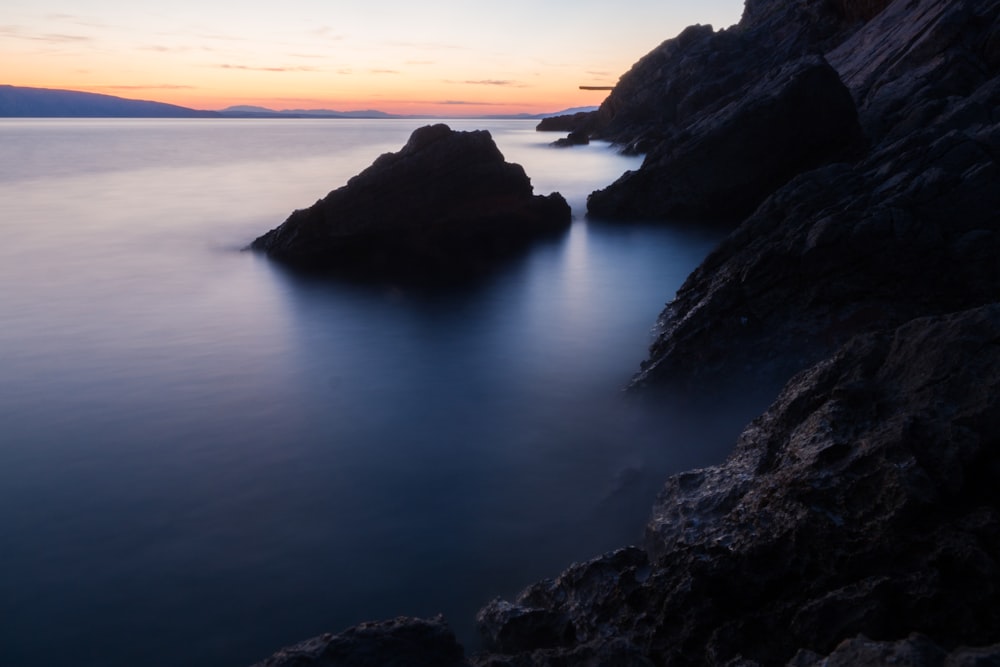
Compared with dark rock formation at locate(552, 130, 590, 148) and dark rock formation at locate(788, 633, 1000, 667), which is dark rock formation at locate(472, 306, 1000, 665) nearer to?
dark rock formation at locate(788, 633, 1000, 667)

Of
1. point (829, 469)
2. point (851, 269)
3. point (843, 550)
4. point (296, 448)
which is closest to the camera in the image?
point (843, 550)

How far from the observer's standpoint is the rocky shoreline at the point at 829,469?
4.71m

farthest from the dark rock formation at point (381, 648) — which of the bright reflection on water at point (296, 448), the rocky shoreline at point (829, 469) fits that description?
the bright reflection on water at point (296, 448)

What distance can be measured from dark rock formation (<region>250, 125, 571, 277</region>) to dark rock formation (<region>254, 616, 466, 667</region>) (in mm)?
20045

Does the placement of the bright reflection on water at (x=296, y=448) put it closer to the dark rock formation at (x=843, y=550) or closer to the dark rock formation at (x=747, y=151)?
the dark rock formation at (x=843, y=550)

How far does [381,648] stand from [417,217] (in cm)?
2491

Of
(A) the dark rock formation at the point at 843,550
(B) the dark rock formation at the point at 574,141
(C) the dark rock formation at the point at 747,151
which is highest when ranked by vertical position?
(B) the dark rock formation at the point at 574,141

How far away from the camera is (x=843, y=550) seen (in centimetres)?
505

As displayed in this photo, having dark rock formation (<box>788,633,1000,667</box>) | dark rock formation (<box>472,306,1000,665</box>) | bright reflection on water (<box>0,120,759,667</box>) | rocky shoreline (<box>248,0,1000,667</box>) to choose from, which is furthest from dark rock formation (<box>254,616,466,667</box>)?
dark rock formation (<box>788,633,1000,667</box>)

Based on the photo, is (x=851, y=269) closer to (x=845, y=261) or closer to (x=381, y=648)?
(x=845, y=261)

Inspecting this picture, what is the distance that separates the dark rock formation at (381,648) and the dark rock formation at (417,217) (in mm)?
20045

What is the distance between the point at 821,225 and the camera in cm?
1164

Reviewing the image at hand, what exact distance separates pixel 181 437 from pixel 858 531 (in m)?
10.8

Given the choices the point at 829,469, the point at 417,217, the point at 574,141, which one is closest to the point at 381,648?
the point at 829,469
